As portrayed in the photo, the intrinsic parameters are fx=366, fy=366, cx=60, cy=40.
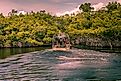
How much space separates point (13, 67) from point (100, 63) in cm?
1770

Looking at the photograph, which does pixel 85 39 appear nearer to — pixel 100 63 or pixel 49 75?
pixel 100 63

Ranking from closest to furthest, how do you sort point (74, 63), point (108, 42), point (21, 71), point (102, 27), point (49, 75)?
point (49, 75) < point (21, 71) < point (74, 63) < point (108, 42) < point (102, 27)

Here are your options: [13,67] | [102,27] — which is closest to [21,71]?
[13,67]

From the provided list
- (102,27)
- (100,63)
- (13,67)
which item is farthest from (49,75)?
(102,27)

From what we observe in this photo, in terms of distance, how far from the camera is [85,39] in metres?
197

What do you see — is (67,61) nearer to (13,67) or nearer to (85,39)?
(13,67)

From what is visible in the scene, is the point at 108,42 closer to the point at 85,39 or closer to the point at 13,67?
the point at 85,39

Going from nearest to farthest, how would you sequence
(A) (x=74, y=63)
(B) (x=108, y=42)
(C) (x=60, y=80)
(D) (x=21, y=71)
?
1. (C) (x=60, y=80)
2. (D) (x=21, y=71)
3. (A) (x=74, y=63)
4. (B) (x=108, y=42)

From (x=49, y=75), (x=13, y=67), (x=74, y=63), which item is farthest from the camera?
(x=74, y=63)

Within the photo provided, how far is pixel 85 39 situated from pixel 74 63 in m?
124

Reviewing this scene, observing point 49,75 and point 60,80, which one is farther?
point 49,75

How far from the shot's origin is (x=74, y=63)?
73.8 metres

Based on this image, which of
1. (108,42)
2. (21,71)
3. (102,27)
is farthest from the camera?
(102,27)

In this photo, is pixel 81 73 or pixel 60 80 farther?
pixel 81 73
